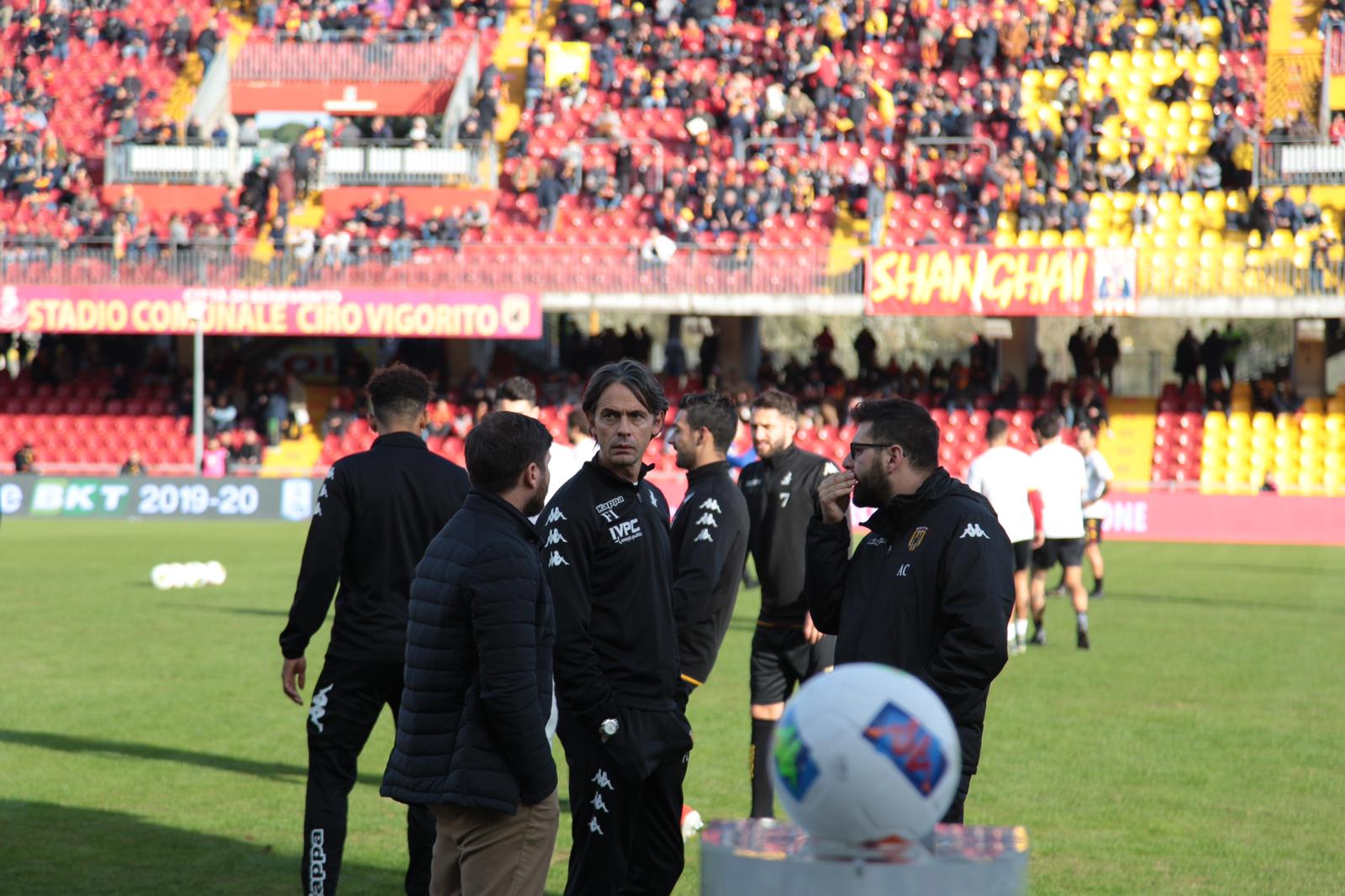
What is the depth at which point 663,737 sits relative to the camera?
5719 millimetres

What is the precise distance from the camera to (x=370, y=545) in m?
7.04

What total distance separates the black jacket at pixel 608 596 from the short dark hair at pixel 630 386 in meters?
0.23

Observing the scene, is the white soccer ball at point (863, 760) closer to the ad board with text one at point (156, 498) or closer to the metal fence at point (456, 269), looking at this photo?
the ad board with text one at point (156, 498)

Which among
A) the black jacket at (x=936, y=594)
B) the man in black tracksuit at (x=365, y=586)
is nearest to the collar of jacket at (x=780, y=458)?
the man in black tracksuit at (x=365, y=586)

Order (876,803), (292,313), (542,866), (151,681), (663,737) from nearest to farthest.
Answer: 1. (876,803)
2. (542,866)
3. (663,737)
4. (151,681)
5. (292,313)

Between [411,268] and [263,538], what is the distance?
9966 millimetres

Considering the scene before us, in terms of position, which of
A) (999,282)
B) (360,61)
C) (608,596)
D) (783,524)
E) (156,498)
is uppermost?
(360,61)

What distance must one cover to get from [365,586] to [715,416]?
5.85ft

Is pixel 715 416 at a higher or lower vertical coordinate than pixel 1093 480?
higher

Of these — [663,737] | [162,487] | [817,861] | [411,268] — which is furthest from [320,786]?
[411,268]

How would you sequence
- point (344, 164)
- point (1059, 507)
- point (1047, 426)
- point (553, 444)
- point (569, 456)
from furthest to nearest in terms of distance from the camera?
point (344, 164)
point (1059, 507)
point (1047, 426)
point (569, 456)
point (553, 444)

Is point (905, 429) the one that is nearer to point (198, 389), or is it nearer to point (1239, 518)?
point (1239, 518)

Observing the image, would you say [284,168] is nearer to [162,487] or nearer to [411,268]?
[411,268]

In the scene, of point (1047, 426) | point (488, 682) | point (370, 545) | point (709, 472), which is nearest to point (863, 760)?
point (488, 682)
